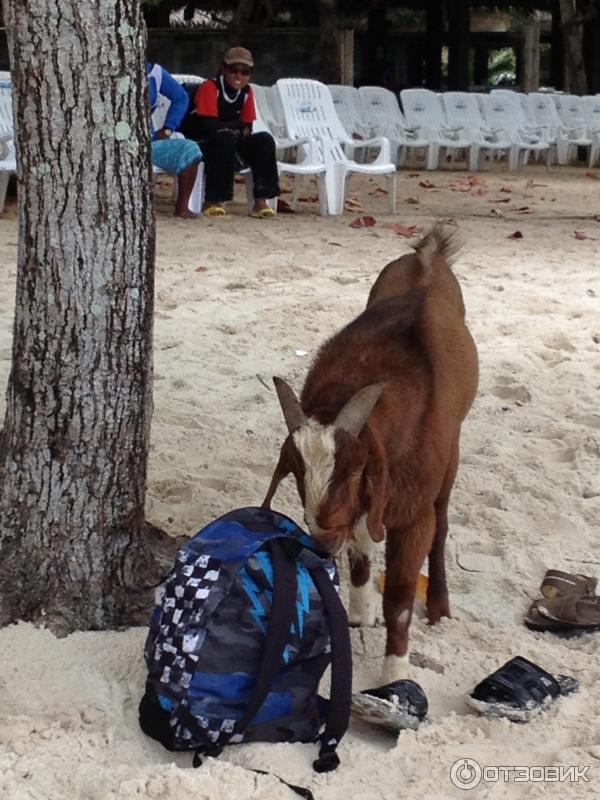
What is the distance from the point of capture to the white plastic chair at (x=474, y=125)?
1844 cm

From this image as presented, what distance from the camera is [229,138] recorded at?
1088 centimetres

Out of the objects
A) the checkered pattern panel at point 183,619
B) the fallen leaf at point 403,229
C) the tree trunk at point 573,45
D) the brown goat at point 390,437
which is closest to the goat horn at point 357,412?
the brown goat at point 390,437

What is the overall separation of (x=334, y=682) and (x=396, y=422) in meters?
0.70

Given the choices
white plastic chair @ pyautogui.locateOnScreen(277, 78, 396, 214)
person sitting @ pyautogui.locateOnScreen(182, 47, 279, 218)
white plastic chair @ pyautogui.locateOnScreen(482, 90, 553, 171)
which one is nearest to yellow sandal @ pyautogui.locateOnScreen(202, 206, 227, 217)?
person sitting @ pyautogui.locateOnScreen(182, 47, 279, 218)

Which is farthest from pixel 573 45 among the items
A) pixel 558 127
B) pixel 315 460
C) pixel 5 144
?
pixel 315 460

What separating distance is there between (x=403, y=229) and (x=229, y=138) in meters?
2.02

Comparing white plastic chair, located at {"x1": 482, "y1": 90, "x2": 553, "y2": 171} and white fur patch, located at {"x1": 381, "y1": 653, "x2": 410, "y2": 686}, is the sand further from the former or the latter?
white plastic chair, located at {"x1": 482, "y1": 90, "x2": 553, "y2": 171}

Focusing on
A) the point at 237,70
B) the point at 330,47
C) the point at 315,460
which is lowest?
the point at 315,460

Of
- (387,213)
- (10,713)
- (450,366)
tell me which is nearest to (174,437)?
(450,366)

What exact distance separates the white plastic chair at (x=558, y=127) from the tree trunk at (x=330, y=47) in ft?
12.0

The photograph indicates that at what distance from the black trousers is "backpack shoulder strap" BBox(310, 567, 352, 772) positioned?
852 cm

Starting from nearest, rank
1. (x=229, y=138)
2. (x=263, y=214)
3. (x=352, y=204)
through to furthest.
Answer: (x=229, y=138), (x=263, y=214), (x=352, y=204)

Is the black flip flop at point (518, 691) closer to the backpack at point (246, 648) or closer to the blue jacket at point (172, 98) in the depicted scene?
the backpack at point (246, 648)

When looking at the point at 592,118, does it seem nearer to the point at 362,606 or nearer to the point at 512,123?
the point at 512,123
